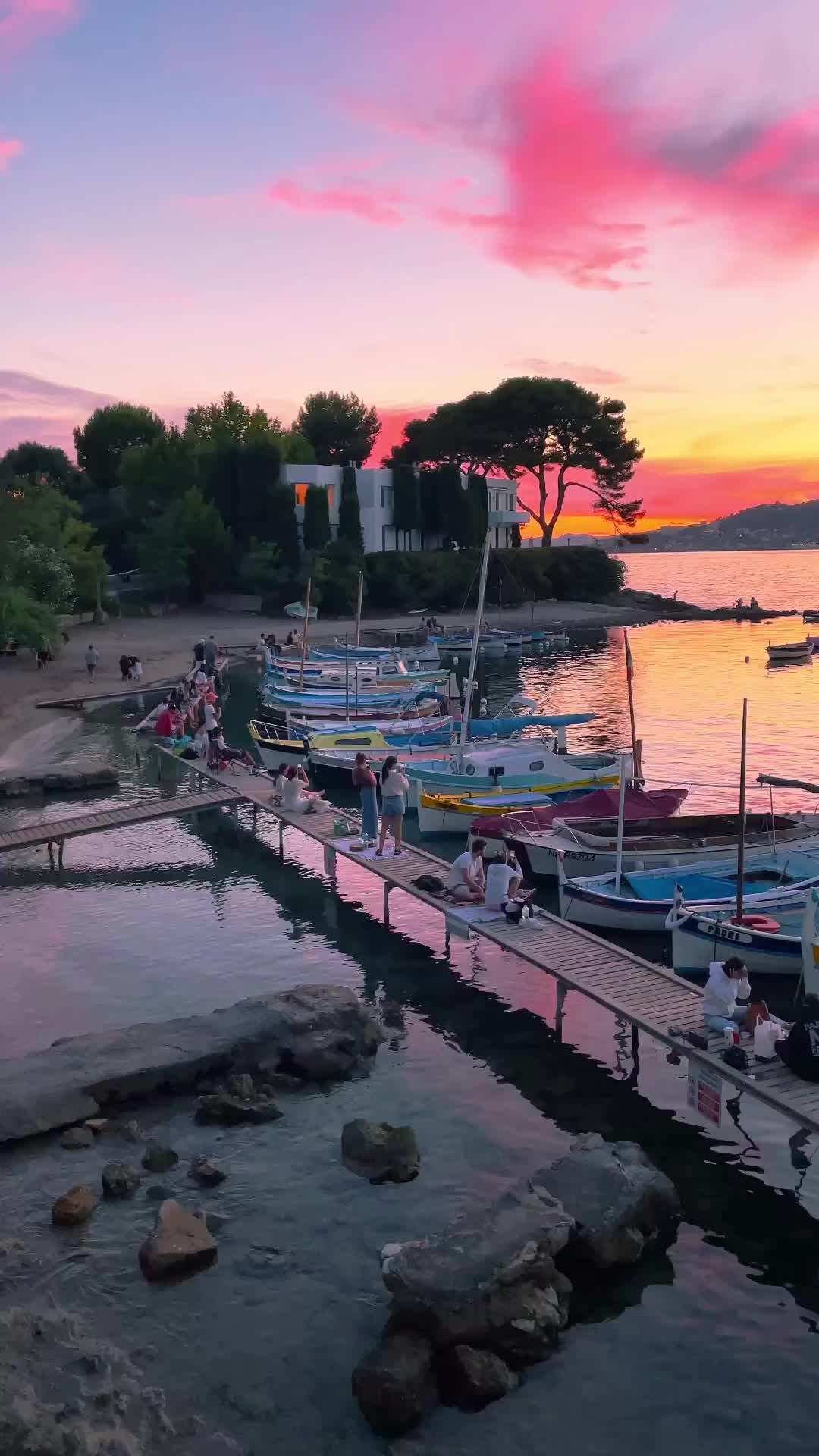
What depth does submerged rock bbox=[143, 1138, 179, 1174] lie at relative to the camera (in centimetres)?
1446

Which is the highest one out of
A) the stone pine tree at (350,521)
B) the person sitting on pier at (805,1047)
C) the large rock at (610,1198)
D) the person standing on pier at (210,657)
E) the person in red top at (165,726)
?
the stone pine tree at (350,521)

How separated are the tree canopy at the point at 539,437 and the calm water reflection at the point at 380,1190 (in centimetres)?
10422

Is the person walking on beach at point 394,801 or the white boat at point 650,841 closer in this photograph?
the person walking on beach at point 394,801

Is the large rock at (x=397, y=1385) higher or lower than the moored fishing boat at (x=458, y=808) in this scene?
lower

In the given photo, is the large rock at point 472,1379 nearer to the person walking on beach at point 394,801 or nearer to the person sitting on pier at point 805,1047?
the person sitting on pier at point 805,1047

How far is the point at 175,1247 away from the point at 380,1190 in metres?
2.78

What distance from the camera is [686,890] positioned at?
80.1 feet

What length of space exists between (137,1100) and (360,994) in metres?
5.66

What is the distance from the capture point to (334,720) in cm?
5006

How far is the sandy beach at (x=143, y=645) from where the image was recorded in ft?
166

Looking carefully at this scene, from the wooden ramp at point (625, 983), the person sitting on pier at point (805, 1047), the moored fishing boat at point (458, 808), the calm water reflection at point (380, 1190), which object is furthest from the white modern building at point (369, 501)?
the person sitting on pier at point (805, 1047)

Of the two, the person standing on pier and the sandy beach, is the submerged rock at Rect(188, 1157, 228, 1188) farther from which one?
the person standing on pier

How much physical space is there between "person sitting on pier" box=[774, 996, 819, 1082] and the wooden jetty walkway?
63.6 ft

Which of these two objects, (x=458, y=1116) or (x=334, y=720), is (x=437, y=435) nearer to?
(x=334, y=720)
